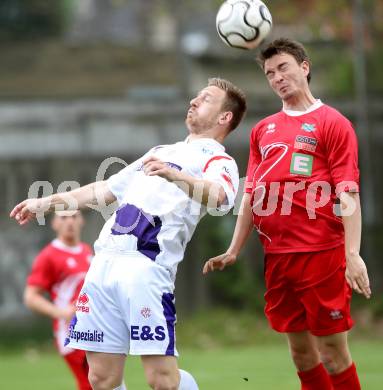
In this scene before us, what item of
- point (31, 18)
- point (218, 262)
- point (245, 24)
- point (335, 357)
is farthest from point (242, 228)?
point (31, 18)

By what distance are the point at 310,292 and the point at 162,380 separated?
3.64 feet

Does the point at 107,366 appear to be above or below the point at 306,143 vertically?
below

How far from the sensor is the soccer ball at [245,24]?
635 centimetres

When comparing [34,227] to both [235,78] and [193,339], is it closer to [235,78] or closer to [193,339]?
[193,339]

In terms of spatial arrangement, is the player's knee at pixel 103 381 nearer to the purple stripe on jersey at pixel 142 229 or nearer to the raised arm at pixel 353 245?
the purple stripe on jersey at pixel 142 229

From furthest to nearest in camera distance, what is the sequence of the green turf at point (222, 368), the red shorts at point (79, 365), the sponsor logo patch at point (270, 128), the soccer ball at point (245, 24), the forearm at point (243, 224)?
the green turf at point (222, 368), the red shorts at point (79, 365), the soccer ball at point (245, 24), the forearm at point (243, 224), the sponsor logo patch at point (270, 128)

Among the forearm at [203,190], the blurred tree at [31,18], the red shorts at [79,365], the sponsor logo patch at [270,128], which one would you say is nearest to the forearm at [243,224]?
the sponsor logo patch at [270,128]

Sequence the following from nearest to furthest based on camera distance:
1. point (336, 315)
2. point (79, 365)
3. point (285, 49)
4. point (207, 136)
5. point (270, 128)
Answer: point (207, 136), point (336, 315), point (285, 49), point (270, 128), point (79, 365)

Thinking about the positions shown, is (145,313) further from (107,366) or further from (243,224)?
(243,224)

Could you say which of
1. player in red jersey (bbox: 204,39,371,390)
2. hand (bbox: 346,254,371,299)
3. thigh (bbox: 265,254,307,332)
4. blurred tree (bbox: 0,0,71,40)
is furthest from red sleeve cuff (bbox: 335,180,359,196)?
blurred tree (bbox: 0,0,71,40)

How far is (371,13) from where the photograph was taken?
19.0m

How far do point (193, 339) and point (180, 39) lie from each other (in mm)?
9136

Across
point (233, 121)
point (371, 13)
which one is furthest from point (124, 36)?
point (233, 121)

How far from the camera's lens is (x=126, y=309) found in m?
5.39
